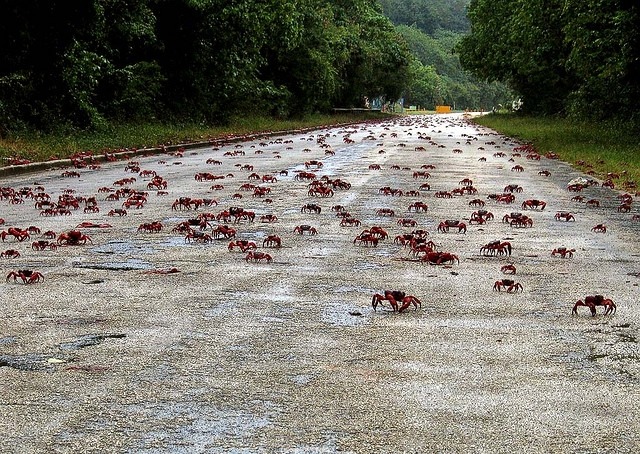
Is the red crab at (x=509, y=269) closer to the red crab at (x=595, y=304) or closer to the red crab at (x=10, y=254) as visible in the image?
the red crab at (x=595, y=304)

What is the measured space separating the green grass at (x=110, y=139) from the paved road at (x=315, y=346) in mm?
11774

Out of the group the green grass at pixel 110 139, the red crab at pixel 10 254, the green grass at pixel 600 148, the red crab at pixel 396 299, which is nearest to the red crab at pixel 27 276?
the red crab at pixel 10 254

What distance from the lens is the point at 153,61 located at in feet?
118

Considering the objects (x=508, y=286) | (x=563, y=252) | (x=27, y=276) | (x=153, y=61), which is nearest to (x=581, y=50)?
(x=153, y=61)

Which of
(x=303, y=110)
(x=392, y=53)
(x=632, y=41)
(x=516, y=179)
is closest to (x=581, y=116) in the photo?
(x=632, y=41)

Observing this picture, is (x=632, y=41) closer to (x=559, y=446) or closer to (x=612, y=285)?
(x=612, y=285)

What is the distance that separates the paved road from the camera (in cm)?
355

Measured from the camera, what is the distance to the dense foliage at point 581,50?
80.2 feet

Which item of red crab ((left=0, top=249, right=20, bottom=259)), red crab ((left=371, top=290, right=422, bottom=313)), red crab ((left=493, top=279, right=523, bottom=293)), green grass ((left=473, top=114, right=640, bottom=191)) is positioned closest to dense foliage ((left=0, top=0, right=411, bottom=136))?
green grass ((left=473, top=114, right=640, bottom=191))

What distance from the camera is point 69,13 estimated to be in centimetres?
2689

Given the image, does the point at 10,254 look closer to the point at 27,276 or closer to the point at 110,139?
the point at 27,276

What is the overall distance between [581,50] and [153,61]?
1711 cm

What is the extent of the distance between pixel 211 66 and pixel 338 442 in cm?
3557

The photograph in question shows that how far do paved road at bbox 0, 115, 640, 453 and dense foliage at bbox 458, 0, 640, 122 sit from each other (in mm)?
16418
